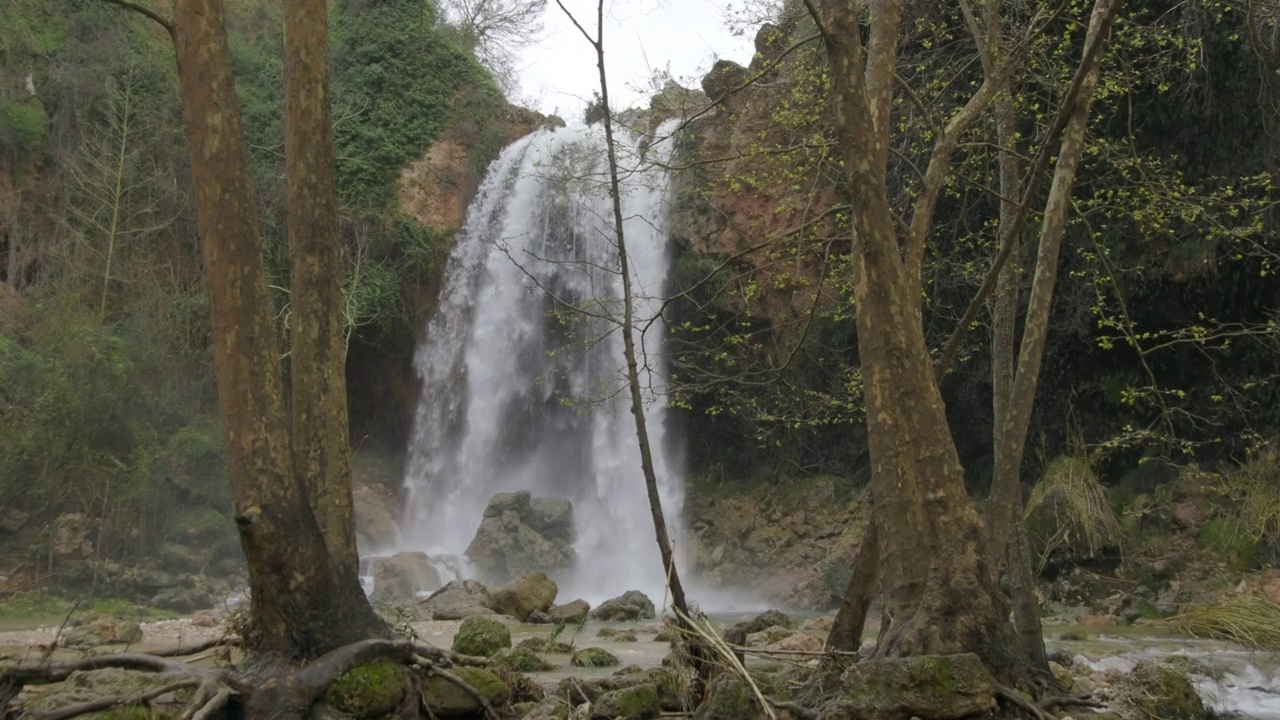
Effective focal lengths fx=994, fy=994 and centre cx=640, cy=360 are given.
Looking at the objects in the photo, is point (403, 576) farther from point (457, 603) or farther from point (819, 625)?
point (819, 625)

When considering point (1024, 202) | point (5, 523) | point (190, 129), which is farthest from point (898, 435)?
point (5, 523)

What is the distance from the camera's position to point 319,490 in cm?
587

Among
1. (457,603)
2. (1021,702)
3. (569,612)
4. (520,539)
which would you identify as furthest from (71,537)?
(1021,702)

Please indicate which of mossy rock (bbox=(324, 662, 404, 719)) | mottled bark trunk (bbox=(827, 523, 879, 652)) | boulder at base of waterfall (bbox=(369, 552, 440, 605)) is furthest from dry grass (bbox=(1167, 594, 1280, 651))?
boulder at base of waterfall (bbox=(369, 552, 440, 605))

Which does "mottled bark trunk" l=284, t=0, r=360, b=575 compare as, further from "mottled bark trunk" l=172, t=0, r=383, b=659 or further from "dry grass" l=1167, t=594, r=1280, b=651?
"dry grass" l=1167, t=594, r=1280, b=651

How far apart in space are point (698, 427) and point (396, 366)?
8.06 m

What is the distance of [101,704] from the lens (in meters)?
4.64

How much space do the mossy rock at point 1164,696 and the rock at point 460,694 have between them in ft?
13.6

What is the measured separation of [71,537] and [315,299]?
38.9 feet

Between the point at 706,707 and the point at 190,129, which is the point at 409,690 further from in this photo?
the point at 190,129

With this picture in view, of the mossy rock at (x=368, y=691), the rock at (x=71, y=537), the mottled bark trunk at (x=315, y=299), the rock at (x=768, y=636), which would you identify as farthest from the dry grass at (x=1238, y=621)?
the rock at (x=71, y=537)

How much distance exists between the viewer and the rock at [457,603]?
44.6ft

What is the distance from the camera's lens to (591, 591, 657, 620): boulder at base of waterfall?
→ 14383 mm

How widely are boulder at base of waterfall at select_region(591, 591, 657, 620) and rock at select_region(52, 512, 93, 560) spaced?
800 centimetres
